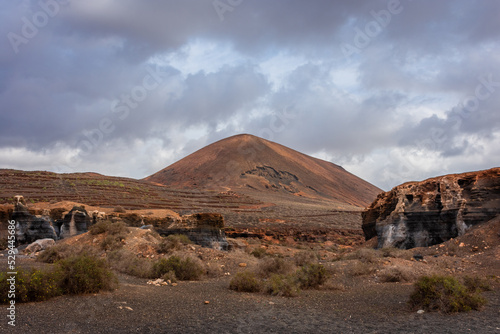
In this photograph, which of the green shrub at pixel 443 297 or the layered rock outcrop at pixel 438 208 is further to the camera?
the layered rock outcrop at pixel 438 208

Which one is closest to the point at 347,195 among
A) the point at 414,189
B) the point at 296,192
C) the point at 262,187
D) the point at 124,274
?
the point at 296,192

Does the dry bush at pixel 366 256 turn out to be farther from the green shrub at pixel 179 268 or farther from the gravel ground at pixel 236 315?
the green shrub at pixel 179 268

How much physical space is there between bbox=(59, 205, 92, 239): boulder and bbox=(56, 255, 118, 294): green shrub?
13147 millimetres

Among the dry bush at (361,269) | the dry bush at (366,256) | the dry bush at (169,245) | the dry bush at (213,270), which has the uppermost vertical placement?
the dry bush at (169,245)

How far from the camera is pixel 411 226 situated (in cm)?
1747

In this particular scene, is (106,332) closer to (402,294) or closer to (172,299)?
(172,299)

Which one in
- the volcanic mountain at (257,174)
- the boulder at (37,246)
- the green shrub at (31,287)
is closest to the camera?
the green shrub at (31,287)

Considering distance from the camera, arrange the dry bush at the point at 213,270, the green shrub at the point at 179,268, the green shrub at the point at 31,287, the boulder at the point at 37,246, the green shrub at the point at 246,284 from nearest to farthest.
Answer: the green shrub at the point at 31,287 < the green shrub at the point at 246,284 < the green shrub at the point at 179,268 < the dry bush at the point at 213,270 < the boulder at the point at 37,246

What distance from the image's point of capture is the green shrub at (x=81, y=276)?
8.80 m

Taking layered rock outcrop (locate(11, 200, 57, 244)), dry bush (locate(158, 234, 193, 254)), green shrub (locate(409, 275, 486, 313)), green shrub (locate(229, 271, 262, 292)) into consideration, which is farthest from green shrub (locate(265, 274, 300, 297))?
layered rock outcrop (locate(11, 200, 57, 244))

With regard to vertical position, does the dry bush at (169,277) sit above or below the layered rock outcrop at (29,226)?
below

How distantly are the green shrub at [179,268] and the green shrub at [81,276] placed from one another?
12.2 ft

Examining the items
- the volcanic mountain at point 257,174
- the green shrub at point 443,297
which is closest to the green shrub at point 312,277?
the green shrub at point 443,297

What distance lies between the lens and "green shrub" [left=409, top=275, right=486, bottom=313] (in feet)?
25.3
